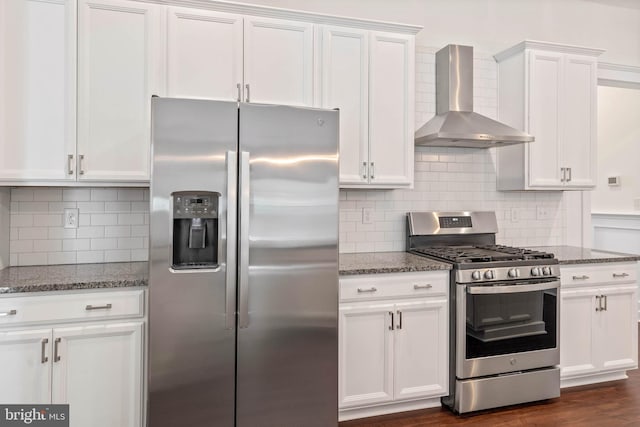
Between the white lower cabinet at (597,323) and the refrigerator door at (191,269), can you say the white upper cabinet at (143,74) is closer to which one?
the refrigerator door at (191,269)

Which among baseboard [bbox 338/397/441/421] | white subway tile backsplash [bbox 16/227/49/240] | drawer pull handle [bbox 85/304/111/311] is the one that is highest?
white subway tile backsplash [bbox 16/227/49/240]

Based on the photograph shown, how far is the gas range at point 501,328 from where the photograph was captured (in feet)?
8.83

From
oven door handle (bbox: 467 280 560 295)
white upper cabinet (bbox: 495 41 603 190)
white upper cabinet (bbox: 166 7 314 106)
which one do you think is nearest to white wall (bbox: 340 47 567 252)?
white upper cabinet (bbox: 495 41 603 190)

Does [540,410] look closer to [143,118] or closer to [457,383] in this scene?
[457,383]

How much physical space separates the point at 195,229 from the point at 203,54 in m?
1.11

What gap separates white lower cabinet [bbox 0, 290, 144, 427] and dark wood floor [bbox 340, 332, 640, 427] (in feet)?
4.13

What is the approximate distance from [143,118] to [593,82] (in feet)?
11.1

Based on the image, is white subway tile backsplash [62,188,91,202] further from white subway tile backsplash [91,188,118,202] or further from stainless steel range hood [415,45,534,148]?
stainless steel range hood [415,45,534,148]

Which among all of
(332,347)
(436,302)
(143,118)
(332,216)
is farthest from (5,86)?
(436,302)

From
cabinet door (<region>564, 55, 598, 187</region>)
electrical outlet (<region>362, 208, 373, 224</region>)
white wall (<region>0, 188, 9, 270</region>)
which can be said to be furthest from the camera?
cabinet door (<region>564, 55, 598, 187</region>)

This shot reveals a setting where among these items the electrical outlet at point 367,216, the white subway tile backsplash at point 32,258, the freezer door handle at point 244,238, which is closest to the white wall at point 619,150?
the electrical outlet at point 367,216

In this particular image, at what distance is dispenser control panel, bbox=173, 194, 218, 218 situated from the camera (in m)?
2.12

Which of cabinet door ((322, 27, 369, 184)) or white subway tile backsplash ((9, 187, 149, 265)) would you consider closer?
white subway tile backsplash ((9, 187, 149, 265))

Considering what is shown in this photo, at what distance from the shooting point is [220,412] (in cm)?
216
